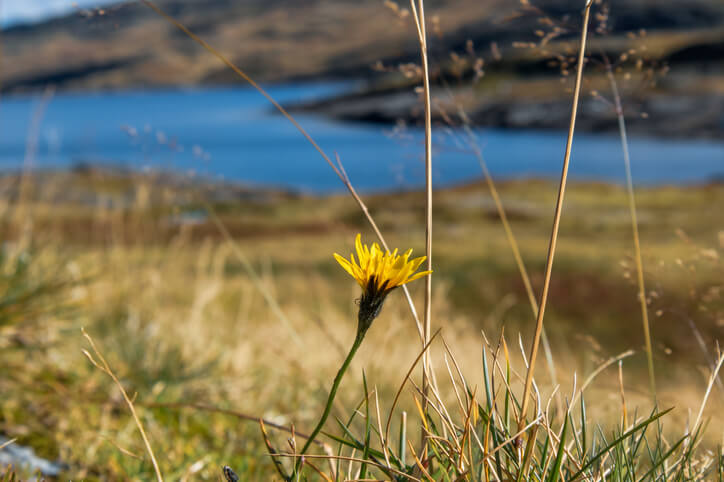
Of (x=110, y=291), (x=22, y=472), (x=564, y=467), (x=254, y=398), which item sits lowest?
(x=110, y=291)

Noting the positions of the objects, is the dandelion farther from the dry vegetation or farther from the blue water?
the blue water

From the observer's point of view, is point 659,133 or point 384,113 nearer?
point 659,133

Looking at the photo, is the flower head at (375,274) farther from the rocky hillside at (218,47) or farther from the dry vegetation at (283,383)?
the rocky hillside at (218,47)

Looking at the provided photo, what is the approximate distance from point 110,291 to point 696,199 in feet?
98.8

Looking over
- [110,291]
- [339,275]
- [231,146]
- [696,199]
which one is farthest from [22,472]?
[231,146]

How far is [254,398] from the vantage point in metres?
2.78

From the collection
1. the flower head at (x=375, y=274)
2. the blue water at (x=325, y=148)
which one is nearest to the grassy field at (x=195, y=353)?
the flower head at (x=375, y=274)

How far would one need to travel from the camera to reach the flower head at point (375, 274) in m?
0.77

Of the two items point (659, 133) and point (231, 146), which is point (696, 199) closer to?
point (659, 133)

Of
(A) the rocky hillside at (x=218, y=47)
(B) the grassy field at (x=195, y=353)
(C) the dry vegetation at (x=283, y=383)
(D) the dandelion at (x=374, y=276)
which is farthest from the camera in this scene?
(A) the rocky hillside at (x=218, y=47)

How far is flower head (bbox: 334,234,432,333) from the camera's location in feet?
2.53

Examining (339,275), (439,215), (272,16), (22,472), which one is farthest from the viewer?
(272,16)

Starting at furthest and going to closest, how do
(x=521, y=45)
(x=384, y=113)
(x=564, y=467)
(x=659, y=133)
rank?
(x=384, y=113) < (x=659, y=133) < (x=521, y=45) < (x=564, y=467)

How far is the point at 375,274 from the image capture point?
2.59ft
